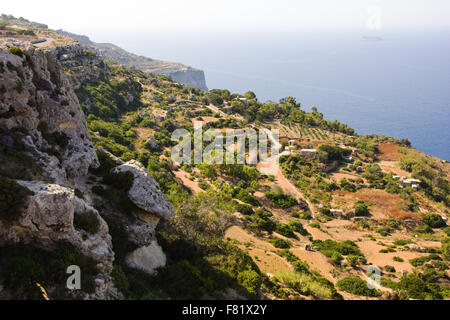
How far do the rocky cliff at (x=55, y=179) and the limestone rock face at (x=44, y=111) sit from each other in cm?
4

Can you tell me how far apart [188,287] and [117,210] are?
18.8ft

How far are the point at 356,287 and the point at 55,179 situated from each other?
69.9 ft

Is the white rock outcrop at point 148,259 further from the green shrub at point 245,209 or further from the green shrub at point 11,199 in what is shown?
the green shrub at point 245,209

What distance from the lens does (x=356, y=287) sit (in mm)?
20828

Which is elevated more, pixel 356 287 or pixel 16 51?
pixel 16 51

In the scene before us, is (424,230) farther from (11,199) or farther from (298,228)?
(11,199)

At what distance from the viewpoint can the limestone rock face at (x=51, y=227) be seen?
999 cm

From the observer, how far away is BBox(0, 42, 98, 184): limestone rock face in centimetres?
1317

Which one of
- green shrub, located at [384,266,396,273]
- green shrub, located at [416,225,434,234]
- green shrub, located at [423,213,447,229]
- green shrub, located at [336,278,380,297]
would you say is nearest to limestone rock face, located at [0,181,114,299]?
green shrub, located at [336,278,380,297]

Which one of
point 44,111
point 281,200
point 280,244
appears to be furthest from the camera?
point 281,200

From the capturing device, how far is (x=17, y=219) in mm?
9812

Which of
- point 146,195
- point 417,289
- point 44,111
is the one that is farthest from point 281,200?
point 44,111
